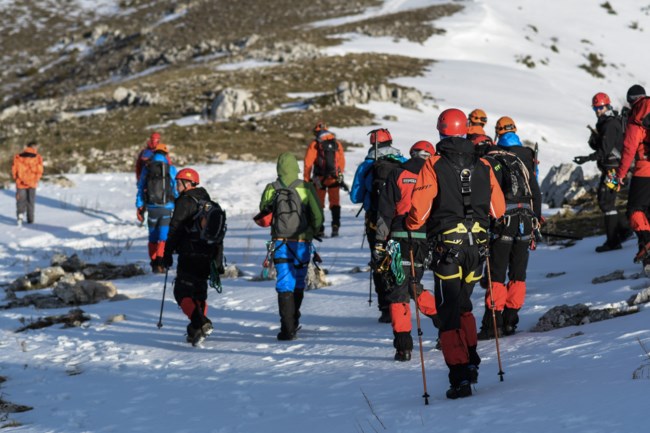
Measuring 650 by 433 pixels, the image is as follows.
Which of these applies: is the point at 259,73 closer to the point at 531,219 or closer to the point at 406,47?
the point at 406,47

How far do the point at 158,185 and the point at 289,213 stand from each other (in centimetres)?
560

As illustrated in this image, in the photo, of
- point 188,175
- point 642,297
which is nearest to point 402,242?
point 642,297

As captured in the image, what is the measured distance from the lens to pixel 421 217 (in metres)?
6.54

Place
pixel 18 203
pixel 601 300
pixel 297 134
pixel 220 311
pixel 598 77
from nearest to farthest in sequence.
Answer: pixel 601 300 → pixel 220 311 → pixel 18 203 → pixel 297 134 → pixel 598 77

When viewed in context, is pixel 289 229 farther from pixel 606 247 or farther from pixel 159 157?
pixel 159 157

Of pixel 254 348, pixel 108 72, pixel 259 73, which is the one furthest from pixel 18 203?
pixel 108 72

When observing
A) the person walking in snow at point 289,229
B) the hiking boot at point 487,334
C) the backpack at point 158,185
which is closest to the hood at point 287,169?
the person walking in snow at point 289,229

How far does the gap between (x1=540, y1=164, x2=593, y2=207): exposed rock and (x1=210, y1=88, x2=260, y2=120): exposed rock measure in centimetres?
1985

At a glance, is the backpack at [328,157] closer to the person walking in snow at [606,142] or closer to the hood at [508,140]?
the person walking in snow at [606,142]

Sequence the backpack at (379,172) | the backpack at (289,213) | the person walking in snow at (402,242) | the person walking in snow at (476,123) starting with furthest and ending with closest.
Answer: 1. the backpack at (289,213)
2. the backpack at (379,172)
3. the person walking in snow at (476,123)
4. the person walking in snow at (402,242)

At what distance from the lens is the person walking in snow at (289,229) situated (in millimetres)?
9852

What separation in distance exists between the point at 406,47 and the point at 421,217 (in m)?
52.2

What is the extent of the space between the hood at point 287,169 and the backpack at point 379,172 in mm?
976

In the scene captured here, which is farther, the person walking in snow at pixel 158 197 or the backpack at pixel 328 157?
the backpack at pixel 328 157
